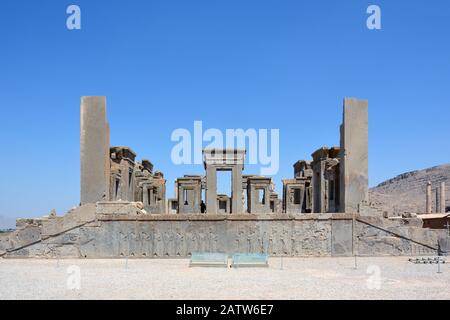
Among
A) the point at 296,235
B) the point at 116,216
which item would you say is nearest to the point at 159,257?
the point at 116,216

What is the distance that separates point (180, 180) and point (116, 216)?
35.8 ft

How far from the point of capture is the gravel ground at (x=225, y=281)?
29.3 ft

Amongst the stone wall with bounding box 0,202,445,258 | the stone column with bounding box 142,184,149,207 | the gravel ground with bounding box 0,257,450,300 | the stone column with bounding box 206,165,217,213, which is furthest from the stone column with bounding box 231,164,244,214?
the gravel ground with bounding box 0,257,450,300

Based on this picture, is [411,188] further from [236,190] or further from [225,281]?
[225,281]

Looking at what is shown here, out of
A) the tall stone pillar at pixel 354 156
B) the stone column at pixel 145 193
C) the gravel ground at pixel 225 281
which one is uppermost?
the tall stone pillar at pixel 354 156

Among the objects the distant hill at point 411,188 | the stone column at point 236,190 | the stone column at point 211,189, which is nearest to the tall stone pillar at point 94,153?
the stone column at point 211,189

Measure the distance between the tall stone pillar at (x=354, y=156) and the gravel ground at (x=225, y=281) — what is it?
4526mm

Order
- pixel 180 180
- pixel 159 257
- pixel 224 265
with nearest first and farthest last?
pixel 224 265 → pixel 159 257 → pixel 180 180

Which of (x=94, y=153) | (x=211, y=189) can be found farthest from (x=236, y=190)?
(x=94, y=153)

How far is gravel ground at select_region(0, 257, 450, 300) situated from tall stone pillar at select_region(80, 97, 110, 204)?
4.91m

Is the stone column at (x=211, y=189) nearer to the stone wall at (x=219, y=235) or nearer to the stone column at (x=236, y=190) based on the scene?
the stone column at (x=236, y=190)

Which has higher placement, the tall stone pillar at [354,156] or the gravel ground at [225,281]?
the tall stone pillar at [354,156]

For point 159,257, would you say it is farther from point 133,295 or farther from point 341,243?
point 133,295
